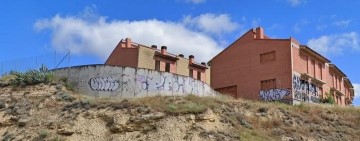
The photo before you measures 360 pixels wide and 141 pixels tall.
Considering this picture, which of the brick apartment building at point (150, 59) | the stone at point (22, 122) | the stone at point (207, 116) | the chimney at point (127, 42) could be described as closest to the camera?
the stone at point (207, 116)

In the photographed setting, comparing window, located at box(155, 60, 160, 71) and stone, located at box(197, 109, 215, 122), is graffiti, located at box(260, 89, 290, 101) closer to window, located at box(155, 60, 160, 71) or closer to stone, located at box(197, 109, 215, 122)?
window, located at box(155, 60, 160, 71)

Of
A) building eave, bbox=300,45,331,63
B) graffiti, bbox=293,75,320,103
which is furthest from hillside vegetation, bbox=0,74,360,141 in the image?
building eave, bbox=300,45,331,63

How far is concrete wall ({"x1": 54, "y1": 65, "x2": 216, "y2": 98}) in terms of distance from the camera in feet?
116

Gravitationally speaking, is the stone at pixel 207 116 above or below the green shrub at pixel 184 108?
below

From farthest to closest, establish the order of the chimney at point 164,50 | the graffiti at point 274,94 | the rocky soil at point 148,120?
1. the chimney at point 164,50
2. the graffiti at point 274,94
3. the rocky soil at point 148,120

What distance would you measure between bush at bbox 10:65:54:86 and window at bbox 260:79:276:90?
834 inches

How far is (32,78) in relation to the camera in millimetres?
35344

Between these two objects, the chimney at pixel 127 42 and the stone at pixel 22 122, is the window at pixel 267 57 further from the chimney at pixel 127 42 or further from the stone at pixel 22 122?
the stone at pixel 22 122

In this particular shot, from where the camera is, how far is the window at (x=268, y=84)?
4675 centimetres

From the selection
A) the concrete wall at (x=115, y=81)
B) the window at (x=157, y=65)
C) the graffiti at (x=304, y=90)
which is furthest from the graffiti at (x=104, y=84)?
the graffiti at (x=304, y=90)

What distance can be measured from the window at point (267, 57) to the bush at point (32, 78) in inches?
858

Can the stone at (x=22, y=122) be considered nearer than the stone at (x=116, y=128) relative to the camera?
No

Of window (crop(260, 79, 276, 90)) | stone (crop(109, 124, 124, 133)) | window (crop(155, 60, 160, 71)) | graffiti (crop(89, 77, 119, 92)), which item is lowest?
stone (crop(109, 124, 124, 133))

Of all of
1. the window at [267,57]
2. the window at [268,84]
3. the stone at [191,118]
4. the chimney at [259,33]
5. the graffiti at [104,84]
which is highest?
the chimney at [259,33]
